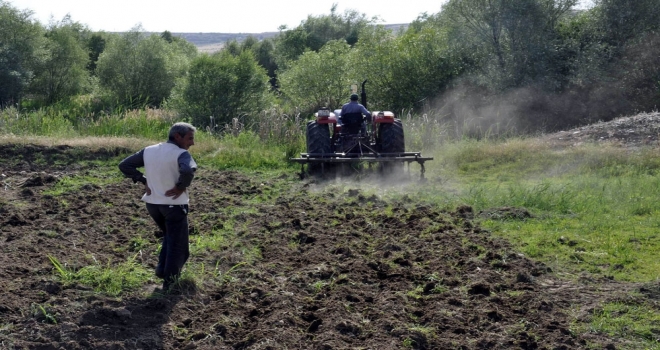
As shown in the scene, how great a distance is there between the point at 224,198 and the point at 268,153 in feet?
17.4

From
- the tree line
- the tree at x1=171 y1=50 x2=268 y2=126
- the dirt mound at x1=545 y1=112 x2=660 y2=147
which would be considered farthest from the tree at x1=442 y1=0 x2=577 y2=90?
the tree at x1=171 y1=50 x2=268 y2=126

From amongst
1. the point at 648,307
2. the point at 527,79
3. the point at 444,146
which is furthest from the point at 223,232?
the point at 527,79

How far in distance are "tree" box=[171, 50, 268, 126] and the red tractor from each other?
11427 mm

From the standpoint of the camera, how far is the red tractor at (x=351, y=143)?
14164 millimetres

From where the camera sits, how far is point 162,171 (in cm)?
677

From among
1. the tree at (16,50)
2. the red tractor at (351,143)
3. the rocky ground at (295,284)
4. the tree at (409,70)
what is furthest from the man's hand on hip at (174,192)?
the tree at (16,50)

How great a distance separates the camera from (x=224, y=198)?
39.7 ft

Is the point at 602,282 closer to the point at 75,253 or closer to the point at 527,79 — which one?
the point at 75,253

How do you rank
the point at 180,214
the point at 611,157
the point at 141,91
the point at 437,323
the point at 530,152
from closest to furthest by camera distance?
1. the point at 437,323
2. the point at 180,214
3. the point at 611,157
4. the point at 530,152
5. the point at 141,91

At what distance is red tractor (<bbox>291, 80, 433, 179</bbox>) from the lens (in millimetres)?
14164

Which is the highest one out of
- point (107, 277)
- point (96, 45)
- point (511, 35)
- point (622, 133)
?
point (96, 45)

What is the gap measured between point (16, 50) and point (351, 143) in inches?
1016

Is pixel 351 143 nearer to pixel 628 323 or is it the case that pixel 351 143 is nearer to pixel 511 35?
pixel 628 323

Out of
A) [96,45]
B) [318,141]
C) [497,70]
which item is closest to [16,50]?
[96,45]
